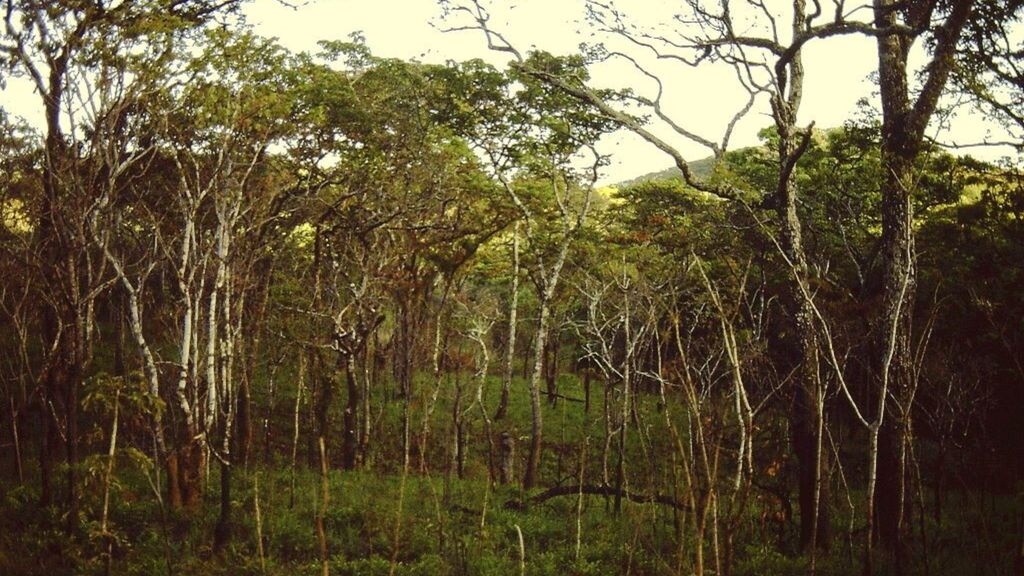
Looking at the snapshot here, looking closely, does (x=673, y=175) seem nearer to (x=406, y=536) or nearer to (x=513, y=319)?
(x=513, y=319)

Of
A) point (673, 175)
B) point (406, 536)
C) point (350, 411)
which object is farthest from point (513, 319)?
point (673, 175)

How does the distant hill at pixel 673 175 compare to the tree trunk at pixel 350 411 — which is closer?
the distant hill at pixel 673 175

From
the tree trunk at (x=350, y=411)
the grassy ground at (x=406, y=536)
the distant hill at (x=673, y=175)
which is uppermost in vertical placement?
the distant hill at (x=673, y=175)

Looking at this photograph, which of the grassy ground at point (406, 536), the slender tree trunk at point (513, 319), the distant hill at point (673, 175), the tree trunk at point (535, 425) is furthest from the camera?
the slender tree trunk at point (513, 319)

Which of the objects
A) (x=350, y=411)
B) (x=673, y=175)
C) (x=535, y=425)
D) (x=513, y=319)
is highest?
(x=673, y=175)

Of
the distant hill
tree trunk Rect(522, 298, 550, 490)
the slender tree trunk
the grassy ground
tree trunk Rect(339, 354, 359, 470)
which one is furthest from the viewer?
the slender tree trunk

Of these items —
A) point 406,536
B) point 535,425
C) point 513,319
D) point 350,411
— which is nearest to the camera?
point 406,536

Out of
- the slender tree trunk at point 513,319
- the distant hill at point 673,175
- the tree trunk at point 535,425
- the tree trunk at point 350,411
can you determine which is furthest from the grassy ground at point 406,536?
the slender tree trunk at point 513,319

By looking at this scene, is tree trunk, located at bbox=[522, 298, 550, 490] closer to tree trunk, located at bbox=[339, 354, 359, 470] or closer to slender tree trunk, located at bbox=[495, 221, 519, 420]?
tree trunk, located at bbox=[339, 354, 359, 470]

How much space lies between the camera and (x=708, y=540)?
11.2 m

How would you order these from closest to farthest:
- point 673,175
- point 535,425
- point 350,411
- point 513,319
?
point 350,411, point 535,425, point 513,319, point 673,175

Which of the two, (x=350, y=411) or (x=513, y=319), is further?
(x=513, y=319)

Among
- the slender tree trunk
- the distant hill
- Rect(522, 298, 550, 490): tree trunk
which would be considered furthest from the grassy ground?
the slender tree trunk

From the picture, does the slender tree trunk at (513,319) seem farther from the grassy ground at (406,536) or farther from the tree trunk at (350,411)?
the grassy ground at (406,536)
